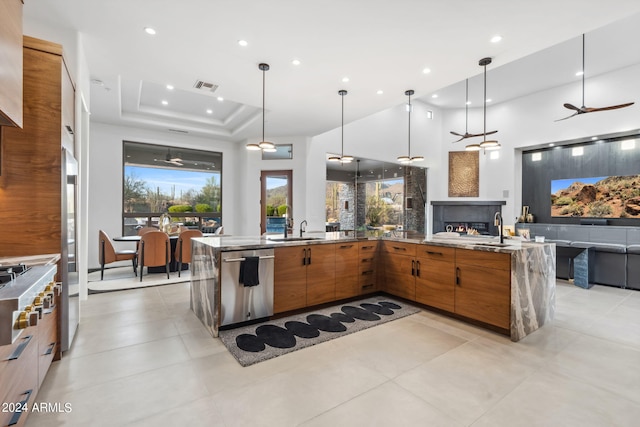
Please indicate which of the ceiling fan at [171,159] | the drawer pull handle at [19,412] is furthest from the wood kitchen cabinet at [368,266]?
the ceiling fan at [171,159]

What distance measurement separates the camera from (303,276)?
3.51m

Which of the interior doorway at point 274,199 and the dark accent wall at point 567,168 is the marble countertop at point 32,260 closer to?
the interior doorway at point 274,199

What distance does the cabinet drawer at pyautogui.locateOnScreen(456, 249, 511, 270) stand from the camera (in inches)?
116

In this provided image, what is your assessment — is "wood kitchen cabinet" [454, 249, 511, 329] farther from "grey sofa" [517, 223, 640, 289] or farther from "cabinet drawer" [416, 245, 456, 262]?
"grey sofa" [517, 223, 640, 289]

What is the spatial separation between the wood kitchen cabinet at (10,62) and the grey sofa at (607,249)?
7.41m

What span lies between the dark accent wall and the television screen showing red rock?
0.11 metres

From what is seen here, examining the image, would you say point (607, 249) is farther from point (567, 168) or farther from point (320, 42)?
point (320, 42)

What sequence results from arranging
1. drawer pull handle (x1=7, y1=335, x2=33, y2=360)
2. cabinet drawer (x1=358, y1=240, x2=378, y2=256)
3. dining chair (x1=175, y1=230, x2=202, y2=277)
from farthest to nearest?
dining chair (x1=175, y1=230, x2=202, y2=277) → cabinet drawer (x1=358, y1=240, x2=378, y2=256) → drawer pull handle (x1=7, y1=335, x2=33, y2=360)

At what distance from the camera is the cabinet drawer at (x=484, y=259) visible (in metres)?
2.94

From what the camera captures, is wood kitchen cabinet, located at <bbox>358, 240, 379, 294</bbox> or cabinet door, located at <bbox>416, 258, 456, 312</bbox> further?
wood kitchen cabinet, located at <bbox>358, 240, 379, 294</bbox>

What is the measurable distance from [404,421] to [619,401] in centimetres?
152

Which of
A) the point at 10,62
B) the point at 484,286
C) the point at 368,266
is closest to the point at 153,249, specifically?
the point at 368,266

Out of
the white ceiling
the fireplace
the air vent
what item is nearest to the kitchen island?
the white ceiling

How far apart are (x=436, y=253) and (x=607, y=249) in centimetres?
414
